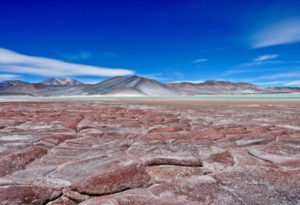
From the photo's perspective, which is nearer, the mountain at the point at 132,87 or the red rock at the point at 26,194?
the red rock at the point at 26,194

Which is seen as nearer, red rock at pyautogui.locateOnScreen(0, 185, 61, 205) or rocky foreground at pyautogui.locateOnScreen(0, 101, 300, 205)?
red rock at pyautogui.locateOnScreen(0, 185, 61, 205)

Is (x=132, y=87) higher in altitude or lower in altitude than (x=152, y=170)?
higher

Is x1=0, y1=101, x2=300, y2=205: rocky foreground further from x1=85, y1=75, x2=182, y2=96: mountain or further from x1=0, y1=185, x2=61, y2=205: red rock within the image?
x1=85, y1=75, x2=182, y2=96: mountain

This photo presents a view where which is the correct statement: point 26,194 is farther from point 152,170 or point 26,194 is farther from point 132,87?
point 132,87

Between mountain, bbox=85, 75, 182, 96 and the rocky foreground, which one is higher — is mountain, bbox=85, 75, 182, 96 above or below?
above

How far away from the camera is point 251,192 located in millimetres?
2076

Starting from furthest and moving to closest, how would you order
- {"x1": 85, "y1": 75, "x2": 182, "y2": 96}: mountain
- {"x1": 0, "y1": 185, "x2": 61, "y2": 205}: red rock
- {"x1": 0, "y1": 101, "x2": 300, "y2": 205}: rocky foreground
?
1. {"x1": 85, "y1": 75, "x2": 182, "y2": 96}: mountain
2. {"x1": 0, "y1": 101, "x2": 300, "y2": 205}: rocky foreground
3. {"x1": 0, "y1": 185, "x2": 61, "y2": 205}: red rock

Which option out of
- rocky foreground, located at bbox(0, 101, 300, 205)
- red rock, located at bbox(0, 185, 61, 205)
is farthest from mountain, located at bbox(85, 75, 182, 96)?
red rock, located at bbox(0, 185, 61, 205)

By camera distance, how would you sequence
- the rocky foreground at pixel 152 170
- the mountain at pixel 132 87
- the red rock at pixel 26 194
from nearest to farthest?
the red rock at pixel 26 194 → the rocky foreground at pixel 152 170 → the mountain at pixel 132 87

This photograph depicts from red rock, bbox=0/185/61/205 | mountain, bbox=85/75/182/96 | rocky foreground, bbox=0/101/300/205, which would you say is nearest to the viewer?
red rock, bbox=0/185/61/205

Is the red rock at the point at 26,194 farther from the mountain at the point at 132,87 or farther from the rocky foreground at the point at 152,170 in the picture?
the mountain at the point at 132,87

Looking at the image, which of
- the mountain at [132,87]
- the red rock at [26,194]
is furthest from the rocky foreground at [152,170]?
the mountain at [132,87]

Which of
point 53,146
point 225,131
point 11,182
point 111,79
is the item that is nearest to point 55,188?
point 11,182

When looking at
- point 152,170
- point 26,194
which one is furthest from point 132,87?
point 26,194
